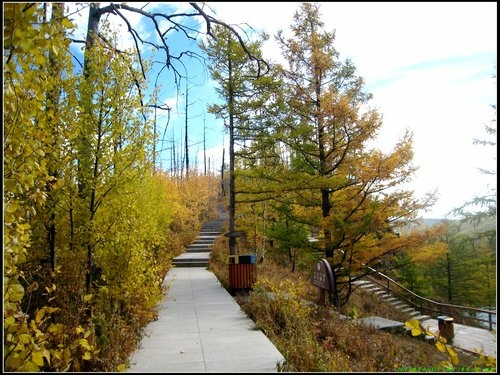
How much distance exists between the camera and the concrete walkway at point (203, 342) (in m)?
4.07

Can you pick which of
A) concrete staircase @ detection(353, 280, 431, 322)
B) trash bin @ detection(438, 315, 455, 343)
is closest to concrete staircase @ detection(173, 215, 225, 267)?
concrete staircase @ detection(353, 280, 431, 322)

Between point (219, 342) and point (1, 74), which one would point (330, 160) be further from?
point (1, 74)

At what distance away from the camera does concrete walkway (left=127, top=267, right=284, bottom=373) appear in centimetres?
A: 407

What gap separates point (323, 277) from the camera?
24.0 ft

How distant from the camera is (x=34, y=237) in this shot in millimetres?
4750

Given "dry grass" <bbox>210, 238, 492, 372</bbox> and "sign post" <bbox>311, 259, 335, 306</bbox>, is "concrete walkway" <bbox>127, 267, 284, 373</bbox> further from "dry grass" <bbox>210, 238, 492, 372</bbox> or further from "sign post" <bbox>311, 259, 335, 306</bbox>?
"sign post" <bbox>311, 259, 335, 306</bbox>

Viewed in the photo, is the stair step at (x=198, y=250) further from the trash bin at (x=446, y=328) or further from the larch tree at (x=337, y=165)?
the trash bin at (x=446, y=328)

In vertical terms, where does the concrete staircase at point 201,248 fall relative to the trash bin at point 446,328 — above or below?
above

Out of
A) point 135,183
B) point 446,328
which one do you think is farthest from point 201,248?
point 135,183

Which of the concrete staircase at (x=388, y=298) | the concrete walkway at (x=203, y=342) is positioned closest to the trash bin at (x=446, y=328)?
the concrete staircase at (x=388, y=298)

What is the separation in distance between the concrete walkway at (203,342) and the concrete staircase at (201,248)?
22.0 ft

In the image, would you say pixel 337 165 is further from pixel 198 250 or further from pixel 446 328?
pixel 198 250

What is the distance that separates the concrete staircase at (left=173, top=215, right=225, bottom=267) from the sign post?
305 inches

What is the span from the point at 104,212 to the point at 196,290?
526cm
